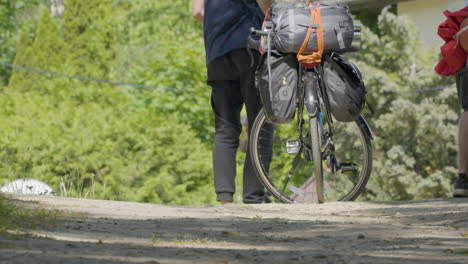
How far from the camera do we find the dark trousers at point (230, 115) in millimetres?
6180

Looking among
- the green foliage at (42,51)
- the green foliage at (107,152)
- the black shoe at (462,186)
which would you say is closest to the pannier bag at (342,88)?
the black shoe at (462,186)

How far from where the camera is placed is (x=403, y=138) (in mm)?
23500

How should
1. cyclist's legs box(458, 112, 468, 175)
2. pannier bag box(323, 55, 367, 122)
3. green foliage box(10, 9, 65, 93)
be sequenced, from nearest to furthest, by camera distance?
pannier bag box(323, 55, 367, 122) → cyclist's legs box(458, 112, 468, 175) → green foliage box(10, 9, 65, 93)

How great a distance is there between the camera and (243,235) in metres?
4.02

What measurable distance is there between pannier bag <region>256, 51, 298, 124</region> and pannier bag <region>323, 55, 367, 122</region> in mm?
202

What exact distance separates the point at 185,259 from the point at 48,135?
1245 cm

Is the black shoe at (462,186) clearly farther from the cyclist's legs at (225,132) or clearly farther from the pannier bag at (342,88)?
the cyclist's legs at (225,132)


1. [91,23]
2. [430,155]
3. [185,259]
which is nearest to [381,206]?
[185,259]

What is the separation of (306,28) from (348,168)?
2.89 ft

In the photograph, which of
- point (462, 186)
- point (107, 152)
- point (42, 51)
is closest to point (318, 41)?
point (462, 186)

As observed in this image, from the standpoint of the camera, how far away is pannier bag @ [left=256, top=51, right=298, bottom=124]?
5.75 m

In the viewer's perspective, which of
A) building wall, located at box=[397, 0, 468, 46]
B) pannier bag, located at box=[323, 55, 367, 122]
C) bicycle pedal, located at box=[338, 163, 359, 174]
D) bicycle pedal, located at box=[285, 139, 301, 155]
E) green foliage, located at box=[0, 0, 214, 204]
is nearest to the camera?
pannier bag, located at box=[323, 55, 367, 122]

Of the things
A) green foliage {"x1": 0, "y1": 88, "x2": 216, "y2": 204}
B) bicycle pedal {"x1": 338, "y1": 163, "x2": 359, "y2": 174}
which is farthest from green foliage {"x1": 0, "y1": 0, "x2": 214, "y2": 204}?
bicycle pedal {"x1": 338, "y1": 163, "x2": 359, "y2": 174}

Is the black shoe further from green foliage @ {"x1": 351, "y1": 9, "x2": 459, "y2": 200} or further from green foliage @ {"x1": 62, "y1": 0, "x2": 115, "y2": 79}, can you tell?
green foliage @ {"x1": 62, "y1": 0, "x2": 115, "y2": 79}
